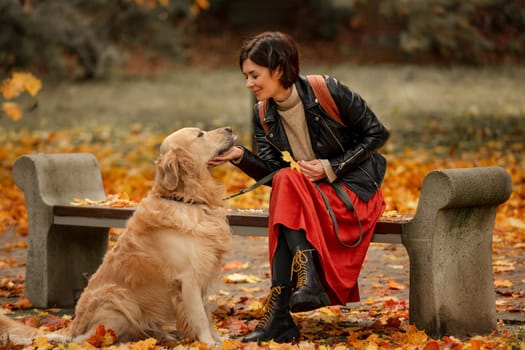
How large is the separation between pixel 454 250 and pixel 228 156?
1.32 metres

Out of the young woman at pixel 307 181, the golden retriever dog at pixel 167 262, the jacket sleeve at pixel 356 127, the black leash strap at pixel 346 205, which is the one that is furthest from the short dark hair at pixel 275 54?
the black leash strap at pixel 346 205

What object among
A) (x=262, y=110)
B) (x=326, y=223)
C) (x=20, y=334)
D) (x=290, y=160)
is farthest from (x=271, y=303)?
(x=20, y=334)

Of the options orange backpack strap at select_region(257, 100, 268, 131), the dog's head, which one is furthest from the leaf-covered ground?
orange backpack strap at select_region(257, 100, 268, 131)

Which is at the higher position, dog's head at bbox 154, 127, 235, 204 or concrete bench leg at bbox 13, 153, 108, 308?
dog's head at bbox 154, 127, 235, 204

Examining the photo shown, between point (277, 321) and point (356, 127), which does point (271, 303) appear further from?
point (356, 127)

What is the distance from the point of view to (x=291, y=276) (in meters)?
4.67

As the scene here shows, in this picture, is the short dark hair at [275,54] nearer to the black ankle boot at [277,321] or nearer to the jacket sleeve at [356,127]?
the jacket sleeve at [356,127]

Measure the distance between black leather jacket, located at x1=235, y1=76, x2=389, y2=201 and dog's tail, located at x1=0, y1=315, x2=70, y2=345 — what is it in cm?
137

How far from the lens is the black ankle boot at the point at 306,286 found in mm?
4496

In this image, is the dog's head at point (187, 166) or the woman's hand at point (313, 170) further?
the woman's hand at point (313, 170)

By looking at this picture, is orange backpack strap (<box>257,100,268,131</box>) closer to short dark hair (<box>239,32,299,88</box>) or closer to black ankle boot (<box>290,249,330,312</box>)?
short dark hair (<box>239,32,299,88</box>)

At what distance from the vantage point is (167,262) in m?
4.64

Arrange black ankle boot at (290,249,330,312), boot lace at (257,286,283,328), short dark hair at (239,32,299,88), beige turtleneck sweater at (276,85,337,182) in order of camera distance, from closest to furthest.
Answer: black ankle boot at (290,249,330,312) → boot lace at (257,286,283,328) → short dark hair at (239,32,299,88) → beige turtleneck sweater at (276,85,337,182)

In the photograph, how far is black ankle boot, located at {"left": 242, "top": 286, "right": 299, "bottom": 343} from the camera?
471 centimetres
